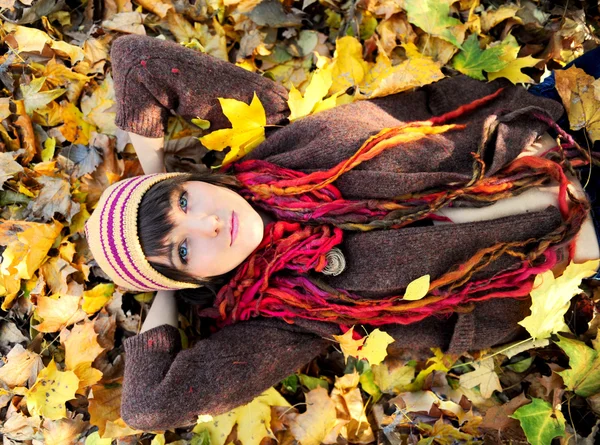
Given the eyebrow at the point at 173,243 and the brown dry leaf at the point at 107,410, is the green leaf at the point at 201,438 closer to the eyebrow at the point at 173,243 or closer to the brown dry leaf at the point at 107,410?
the brown dry leaf at the point at 107,410

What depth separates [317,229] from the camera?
5.93 feet

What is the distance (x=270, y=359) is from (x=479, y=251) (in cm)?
85

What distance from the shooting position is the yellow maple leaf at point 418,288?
164cm

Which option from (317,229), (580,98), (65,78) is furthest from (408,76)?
(65,78)

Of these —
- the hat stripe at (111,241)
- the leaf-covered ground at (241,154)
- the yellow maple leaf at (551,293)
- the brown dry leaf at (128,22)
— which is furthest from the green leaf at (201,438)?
the brown dry leaf at (128,22)

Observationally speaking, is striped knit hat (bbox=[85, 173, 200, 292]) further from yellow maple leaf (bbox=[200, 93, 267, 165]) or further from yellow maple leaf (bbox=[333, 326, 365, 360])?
yellow maple leaf (bbox=[333, 326, 365, 360])

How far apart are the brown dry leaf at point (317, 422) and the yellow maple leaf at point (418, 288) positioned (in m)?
0.64

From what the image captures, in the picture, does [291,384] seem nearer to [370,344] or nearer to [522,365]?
[370,344]

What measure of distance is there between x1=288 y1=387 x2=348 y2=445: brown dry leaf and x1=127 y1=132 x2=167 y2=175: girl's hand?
3.74 ft

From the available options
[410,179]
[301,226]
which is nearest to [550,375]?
[410,179]

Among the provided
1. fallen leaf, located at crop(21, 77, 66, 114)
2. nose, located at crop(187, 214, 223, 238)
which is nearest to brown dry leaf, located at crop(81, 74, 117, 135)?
fallen leaf, located at crop(21, 77, 66, 114)

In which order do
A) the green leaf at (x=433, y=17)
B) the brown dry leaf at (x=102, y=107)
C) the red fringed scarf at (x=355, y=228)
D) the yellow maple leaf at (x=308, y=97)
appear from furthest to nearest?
the brown dry leaf at (x=102, y=107), the green leaf at (x=433, y=17), the yellow maple leaf at (x=308, y=97), the red fringed scarf at (x=355, y=228)

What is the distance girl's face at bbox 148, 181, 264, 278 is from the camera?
5.34 ft

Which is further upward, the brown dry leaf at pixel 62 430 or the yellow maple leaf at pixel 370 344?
the yellow maple leaf at pixel 370 344
